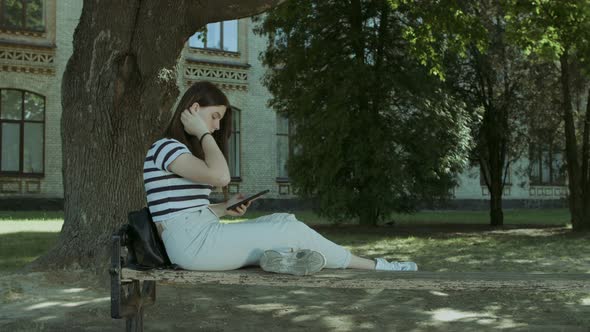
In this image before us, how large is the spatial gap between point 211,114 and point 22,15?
2392cm

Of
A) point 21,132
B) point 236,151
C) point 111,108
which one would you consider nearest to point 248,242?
point 111,108

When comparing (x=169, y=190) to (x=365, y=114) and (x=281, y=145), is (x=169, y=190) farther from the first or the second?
(x=281, y=145)

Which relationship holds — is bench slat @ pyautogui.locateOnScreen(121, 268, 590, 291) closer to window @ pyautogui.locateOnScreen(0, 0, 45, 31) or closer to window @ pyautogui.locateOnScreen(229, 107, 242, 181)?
window @ pyautogui.locateOnScreen(0, 0, 45, 31)

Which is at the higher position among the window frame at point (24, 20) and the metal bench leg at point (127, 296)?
the window frame at point (24, 20)

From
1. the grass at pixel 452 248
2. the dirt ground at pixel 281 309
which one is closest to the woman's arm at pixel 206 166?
the dirt ground at pixel 281 309

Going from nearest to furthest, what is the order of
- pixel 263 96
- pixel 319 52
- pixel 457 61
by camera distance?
pixel 319 52
pixel 457 61
pixel 263 96

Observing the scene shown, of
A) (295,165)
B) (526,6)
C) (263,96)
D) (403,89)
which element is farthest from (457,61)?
(263,96)

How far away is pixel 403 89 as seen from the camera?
53.5 feet

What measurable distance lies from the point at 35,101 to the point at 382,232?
15703mm

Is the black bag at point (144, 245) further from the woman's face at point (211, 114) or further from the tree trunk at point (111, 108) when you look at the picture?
the tree trunk at point (111, 108)

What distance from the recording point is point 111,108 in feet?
23.5

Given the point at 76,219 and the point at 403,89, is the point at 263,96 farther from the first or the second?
the point at 76,219

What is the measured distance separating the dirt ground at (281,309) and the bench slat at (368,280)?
162 centimetres

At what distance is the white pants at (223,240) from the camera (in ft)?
12.9
